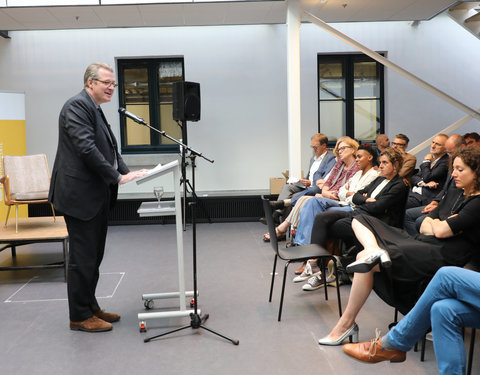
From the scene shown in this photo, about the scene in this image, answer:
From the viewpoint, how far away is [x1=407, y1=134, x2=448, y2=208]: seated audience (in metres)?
4.84

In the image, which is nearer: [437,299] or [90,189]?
[437,299]

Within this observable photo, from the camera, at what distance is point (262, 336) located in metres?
3.11

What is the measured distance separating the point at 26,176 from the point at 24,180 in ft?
0.18

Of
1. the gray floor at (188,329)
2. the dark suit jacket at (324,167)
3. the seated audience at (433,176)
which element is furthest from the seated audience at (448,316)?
the dark suit jacket at (324,167)

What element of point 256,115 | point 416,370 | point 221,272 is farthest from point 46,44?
point 416,370

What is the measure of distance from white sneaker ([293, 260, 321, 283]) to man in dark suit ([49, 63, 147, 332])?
1666 millimetres

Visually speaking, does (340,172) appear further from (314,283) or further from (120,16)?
(120,16)

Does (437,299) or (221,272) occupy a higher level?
(437,299)

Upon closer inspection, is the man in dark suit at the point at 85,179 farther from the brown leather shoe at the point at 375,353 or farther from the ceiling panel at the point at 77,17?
the ceiling panel at the point at 77,17

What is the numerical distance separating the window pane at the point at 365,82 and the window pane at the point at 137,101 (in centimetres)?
350

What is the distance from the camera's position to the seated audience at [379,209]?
380 centimetres

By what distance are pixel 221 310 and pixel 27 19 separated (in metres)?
4.89

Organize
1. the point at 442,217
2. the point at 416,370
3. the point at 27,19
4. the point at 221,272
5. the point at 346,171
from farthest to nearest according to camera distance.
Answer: the point at 27,19
the point at 346,171
the point at 221,272
the point at 442,217
the point at 416,370

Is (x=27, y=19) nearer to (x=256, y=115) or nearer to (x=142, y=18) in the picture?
(x=142, y=18)
